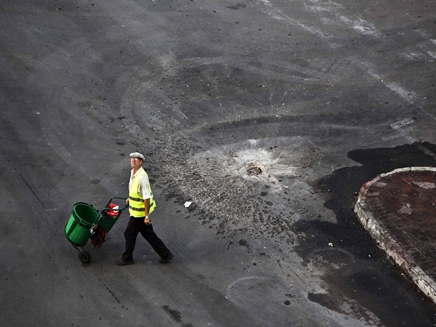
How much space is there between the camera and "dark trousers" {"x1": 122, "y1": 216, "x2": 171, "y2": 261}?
A: 9125 millimetres

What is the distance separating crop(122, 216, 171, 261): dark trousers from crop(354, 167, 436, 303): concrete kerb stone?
3.36 metres

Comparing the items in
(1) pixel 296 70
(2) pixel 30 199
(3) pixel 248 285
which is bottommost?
(2) pixel 30 199

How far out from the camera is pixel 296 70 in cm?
1494

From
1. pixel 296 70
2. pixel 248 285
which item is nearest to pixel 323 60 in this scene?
pixel 296 70

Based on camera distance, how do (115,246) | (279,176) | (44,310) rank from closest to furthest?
(44,310), (115,246), (279,176)

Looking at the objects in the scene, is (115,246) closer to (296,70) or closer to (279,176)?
(279,176)

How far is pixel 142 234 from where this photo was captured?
30.5ft

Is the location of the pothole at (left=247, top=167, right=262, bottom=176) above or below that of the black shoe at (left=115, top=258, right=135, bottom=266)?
above

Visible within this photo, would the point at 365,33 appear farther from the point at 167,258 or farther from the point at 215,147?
the point at 167,258

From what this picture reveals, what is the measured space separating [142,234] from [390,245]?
3.85 m

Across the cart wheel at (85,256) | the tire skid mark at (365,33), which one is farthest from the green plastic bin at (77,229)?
the tire skid mark at (365,33)

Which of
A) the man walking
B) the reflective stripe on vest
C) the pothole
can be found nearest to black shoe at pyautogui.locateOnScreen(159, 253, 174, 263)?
the man walking

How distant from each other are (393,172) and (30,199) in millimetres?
6461

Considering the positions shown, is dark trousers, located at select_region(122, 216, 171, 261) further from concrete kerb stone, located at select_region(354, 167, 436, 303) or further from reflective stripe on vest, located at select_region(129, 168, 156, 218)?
concrete kerb stone, located at select_region(354, 167, 436, 303)
